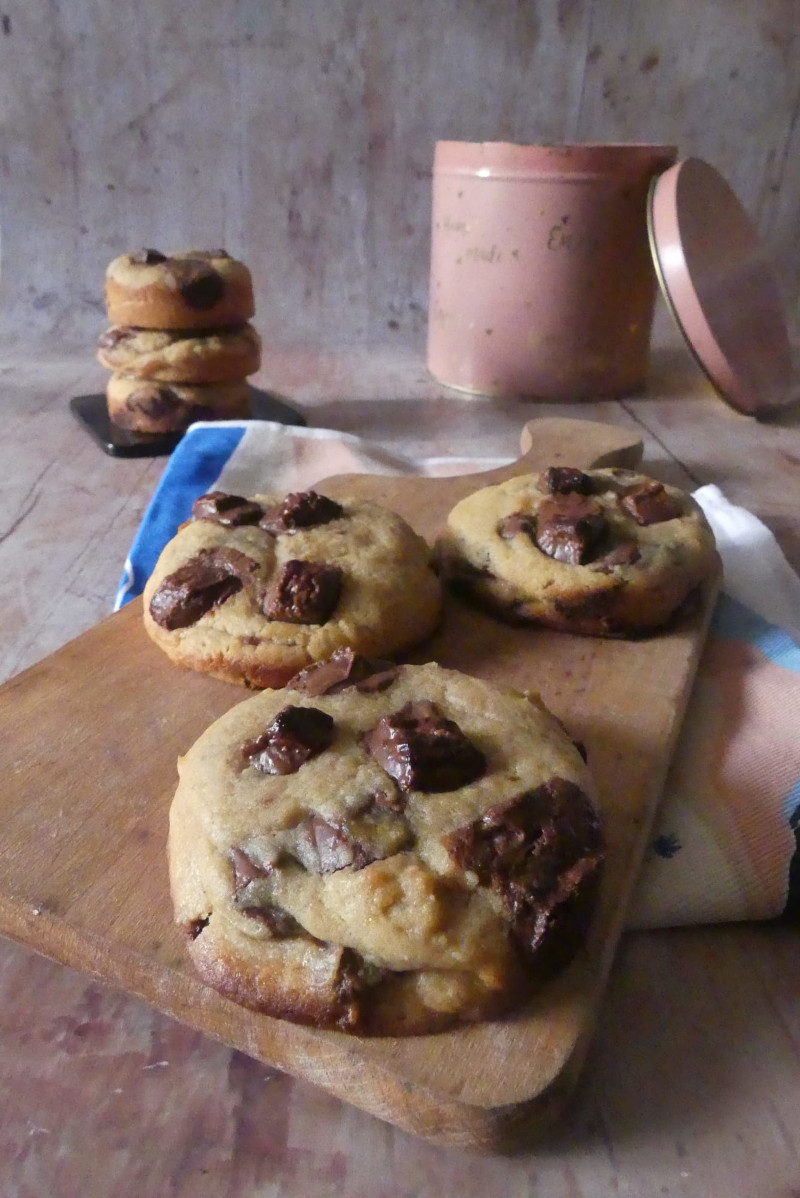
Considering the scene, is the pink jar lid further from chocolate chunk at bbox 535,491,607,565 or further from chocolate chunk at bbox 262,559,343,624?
chocolate chunk at bbox 262,559,343,624

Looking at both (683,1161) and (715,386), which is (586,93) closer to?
(715,386)

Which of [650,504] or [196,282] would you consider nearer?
[650,504]

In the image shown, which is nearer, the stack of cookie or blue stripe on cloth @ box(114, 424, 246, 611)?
blue stripe on cloth @ box(114, 424, 246, 611)

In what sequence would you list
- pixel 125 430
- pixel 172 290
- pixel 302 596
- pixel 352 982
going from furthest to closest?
pixel 125 430, pixel 172 290, pixel 302 596, pixel 352 982

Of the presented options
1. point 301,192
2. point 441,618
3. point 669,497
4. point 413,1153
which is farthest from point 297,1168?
point 301,192

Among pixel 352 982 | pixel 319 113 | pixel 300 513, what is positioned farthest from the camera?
pixel 319 113

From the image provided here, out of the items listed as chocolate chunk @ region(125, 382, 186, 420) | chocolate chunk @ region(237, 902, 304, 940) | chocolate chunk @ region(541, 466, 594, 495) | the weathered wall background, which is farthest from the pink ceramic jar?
chocolate chunk @ region(237, 902, 304, 940)

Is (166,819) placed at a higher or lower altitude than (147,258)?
lower

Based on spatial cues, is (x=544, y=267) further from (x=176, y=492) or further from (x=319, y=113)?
(x=176, y=492)

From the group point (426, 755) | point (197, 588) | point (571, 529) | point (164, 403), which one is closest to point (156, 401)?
point (164, 403)
